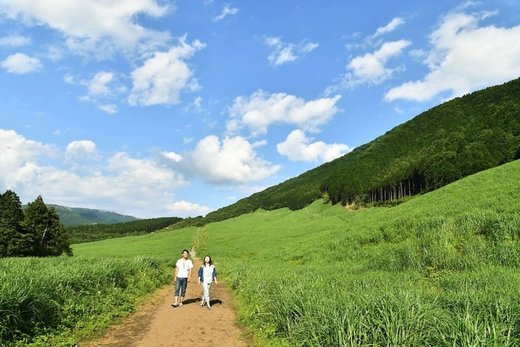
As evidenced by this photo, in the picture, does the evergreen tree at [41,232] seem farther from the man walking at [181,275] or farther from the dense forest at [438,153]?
the dense forest at [438,153]

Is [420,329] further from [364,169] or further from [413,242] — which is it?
[364,169]

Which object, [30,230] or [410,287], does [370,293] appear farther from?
[30,230]

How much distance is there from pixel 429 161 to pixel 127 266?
93377mm

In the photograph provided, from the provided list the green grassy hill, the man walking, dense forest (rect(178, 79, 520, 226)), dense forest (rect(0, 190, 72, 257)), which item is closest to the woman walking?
the man walking

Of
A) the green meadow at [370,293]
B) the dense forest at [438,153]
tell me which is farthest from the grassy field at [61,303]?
the dense forest at [438,153]

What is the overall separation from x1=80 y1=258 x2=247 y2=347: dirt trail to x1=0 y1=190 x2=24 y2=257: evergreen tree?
62.4 m

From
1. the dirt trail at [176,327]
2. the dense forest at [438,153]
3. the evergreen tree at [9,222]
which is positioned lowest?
the dirt trail at [176,327]

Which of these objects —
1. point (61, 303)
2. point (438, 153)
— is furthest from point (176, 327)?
point (438, 153)

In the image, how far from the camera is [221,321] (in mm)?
15930

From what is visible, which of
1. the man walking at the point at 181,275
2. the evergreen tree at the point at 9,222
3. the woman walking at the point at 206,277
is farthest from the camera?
the evergreen tree at the point at 9,222

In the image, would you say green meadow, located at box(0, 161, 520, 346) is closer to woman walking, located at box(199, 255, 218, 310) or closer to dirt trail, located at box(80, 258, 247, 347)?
dirt trail, located at box(80, 258, 247, 347)

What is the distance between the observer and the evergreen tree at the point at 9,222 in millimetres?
69000

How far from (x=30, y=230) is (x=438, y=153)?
96.5m

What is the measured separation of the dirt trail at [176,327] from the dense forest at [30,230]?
62530mm
